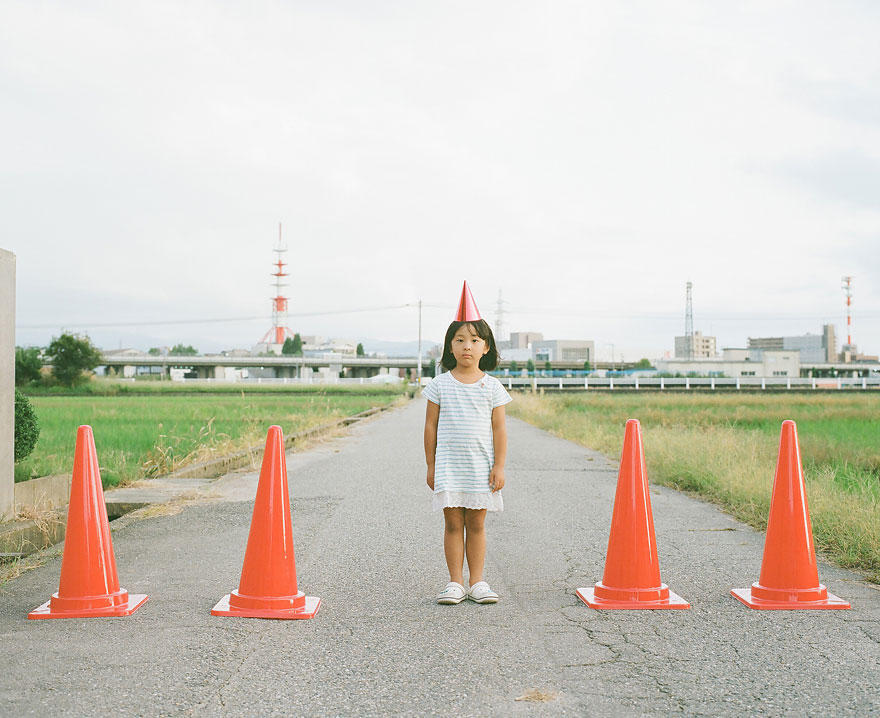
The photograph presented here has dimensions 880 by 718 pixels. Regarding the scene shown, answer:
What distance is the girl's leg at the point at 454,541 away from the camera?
15.4 ft

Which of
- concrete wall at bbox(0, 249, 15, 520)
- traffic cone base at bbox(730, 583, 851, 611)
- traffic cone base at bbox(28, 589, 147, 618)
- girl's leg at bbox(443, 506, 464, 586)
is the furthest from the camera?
concrete wall at bbox(0, 249, 15, 520)

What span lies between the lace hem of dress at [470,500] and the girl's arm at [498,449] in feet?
0.23

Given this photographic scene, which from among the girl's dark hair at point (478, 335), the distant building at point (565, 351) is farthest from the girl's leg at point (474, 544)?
the distant building at point (565, 351)

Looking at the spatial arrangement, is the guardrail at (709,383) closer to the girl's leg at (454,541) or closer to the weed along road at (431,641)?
the weed along road at (431,641)

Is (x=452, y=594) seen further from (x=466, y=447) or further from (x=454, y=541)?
(x=466, y=447)

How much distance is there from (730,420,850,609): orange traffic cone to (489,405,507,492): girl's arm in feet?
5.08

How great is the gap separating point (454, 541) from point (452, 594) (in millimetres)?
305

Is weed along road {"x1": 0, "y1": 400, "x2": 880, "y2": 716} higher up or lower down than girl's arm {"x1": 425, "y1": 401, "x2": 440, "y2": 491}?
lower down

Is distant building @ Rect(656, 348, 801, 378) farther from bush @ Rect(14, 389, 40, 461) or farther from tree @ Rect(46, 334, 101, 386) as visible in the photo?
bush @ Rect(14, 389, 40, 461)

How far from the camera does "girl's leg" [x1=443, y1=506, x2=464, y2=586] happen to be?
469 cm

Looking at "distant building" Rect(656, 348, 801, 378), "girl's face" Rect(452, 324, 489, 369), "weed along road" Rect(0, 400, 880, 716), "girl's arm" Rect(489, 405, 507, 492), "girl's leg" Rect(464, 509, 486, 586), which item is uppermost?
"distant building" Rect(656, 348, 801, 378)

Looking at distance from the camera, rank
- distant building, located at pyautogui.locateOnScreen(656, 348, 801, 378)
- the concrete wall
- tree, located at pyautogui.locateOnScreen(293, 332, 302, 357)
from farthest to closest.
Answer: tree, located at pyautogui.locateOnScreen(293, 332, 302, 357), distant building, located at pyautogui.locateOnScreen(656, 348, 801, 378), the concrete wall

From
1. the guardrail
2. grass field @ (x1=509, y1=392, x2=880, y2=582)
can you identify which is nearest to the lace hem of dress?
grass field @ (x1=509, y1=392, x2=880, y2=582)

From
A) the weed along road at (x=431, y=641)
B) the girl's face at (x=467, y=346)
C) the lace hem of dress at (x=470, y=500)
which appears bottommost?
the weed along road at (x=431, y=641)
